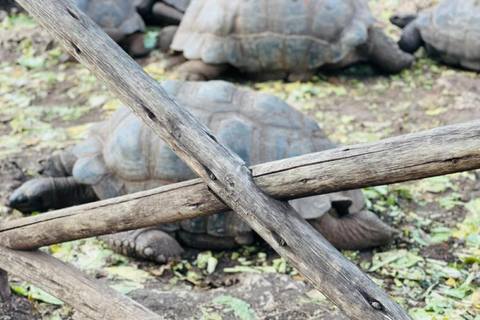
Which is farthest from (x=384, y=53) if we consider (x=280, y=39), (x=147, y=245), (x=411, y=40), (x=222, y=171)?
(x=222, y=171)

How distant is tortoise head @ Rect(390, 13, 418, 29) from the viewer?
8.44 meters

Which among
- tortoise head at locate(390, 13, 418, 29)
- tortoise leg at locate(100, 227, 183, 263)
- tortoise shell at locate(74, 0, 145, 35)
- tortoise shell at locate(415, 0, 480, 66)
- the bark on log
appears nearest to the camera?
the bark on log

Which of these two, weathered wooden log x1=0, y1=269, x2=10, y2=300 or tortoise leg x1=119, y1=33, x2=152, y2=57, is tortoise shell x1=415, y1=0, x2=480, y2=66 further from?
weathered wooden log x1=0, y1=269, x2=10, y2=300

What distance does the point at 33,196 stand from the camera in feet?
14.7

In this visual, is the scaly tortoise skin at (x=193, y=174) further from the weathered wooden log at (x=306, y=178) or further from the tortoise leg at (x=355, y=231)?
the weathered wooden log at (x=306, y=178)

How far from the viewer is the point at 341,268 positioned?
2.31m

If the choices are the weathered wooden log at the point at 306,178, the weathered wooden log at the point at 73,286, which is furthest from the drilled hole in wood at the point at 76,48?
the weathered wooden log at the point at 73,286

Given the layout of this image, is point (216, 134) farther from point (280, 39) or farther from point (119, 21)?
point (119, 21)

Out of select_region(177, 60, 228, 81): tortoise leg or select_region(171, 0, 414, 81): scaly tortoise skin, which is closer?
select_region(171, 0, 414, 81): scaly tortoise skin

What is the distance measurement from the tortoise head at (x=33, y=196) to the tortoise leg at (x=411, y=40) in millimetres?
5005

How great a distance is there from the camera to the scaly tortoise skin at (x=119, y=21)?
7855 mm

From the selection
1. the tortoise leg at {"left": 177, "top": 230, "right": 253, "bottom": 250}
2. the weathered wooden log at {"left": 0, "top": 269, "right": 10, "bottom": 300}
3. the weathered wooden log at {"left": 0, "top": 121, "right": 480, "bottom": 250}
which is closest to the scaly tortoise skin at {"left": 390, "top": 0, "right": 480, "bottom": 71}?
the tortoise leg at {"left": 177, "top": 230, "right": 253, "bottom": 250}

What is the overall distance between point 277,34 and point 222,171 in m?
4.84

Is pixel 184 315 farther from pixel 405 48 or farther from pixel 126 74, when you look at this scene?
pixel 405 48
